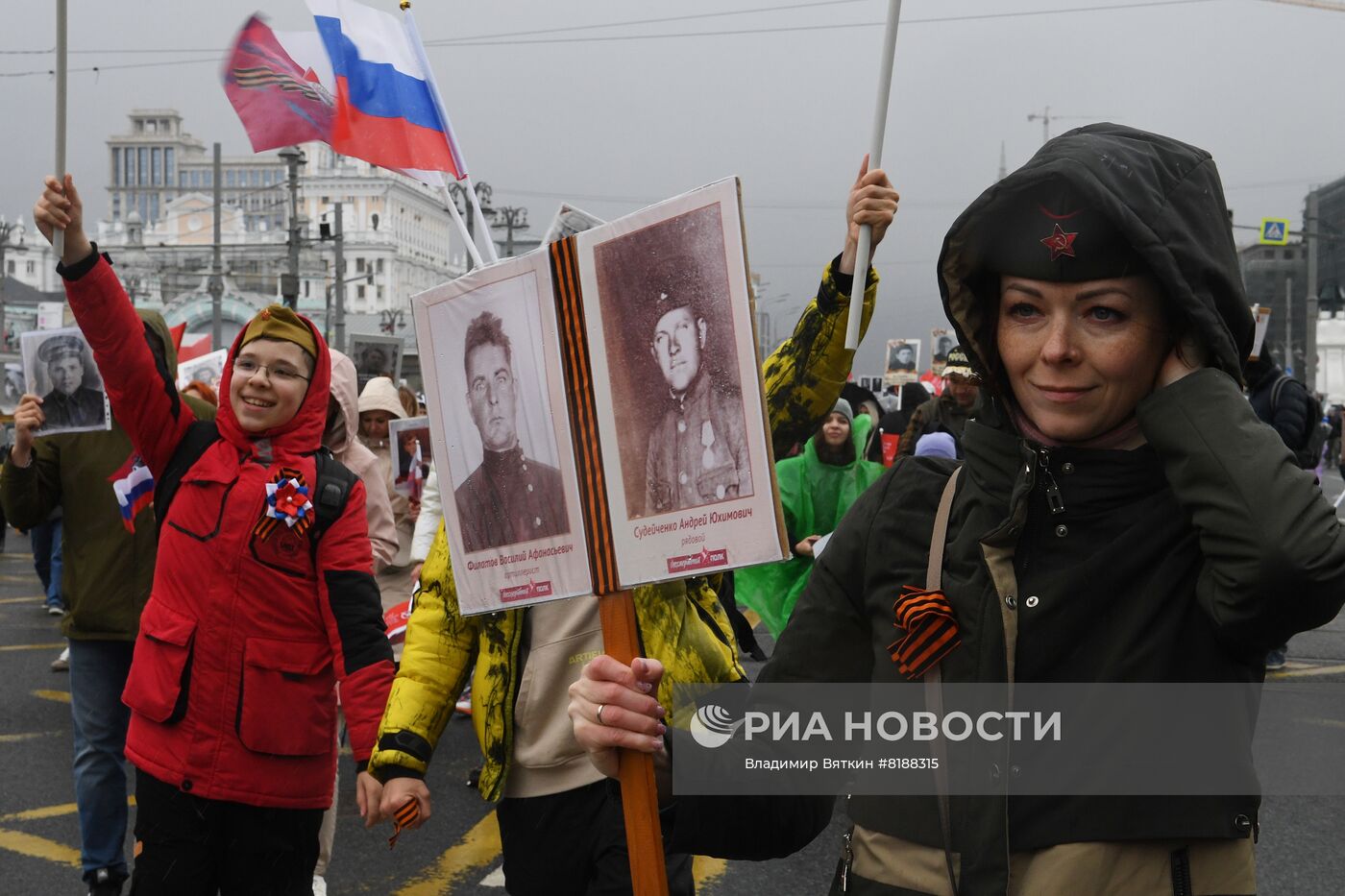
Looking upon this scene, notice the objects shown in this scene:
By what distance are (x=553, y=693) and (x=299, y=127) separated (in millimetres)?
1428

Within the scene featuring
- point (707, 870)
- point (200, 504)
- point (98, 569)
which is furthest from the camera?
point (707, 870)

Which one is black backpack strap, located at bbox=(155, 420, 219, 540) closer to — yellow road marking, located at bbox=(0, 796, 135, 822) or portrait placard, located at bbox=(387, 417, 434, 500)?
yellow road marking, located at bbox=(0, 796, 135, 822)

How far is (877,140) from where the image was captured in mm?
2107

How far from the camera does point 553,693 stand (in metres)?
2.94

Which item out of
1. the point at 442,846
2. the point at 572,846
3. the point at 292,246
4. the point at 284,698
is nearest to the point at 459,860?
the point at 442,846

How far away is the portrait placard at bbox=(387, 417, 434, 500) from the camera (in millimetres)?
7789

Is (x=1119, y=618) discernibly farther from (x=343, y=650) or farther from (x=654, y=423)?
(x=343, y=650)

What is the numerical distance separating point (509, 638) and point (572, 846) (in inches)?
17.8

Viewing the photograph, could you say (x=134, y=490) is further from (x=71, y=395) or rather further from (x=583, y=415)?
(x=583, y=415)

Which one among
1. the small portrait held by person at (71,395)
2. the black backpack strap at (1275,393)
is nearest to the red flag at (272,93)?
the small portrait held by person at (71,395)

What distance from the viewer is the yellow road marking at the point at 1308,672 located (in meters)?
8.43

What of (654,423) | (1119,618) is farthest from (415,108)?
(1119,618)

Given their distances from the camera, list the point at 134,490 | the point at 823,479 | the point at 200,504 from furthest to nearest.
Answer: the point at 823,479, the point at 134,490, the point at 200,504

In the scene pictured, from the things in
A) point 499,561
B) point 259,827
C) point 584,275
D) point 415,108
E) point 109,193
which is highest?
point 109,193
